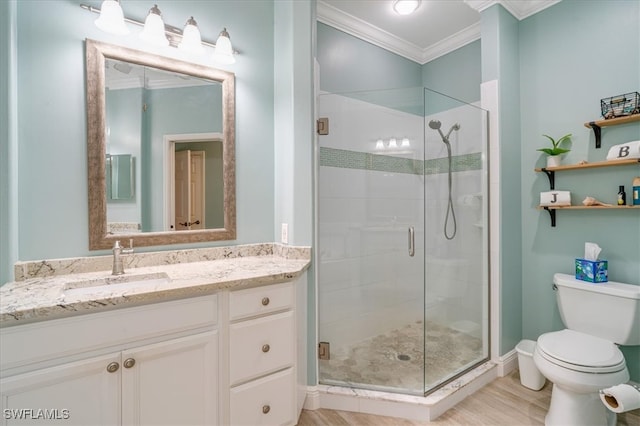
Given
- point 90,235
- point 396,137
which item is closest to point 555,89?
point 396,137

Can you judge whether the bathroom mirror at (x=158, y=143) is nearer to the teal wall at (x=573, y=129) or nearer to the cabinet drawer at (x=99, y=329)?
the cabinet drawer at (x=99, y=329)

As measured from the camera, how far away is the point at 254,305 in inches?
56.4

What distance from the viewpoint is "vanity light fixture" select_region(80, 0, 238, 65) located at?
4.63 feet

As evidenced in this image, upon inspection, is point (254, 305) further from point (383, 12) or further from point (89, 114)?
point (383, 12)

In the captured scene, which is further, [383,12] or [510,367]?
[383,12]

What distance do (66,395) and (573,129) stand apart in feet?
10.4

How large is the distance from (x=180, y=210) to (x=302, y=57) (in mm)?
1197

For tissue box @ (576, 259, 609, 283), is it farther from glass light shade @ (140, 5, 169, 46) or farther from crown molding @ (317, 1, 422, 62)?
glass light shade @ (140, 5, 169, 46)

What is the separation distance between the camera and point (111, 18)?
1409 mm

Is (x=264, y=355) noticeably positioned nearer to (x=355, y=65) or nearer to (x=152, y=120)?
(x=152, y=120)

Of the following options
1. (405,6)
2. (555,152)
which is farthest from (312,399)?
(405,6)

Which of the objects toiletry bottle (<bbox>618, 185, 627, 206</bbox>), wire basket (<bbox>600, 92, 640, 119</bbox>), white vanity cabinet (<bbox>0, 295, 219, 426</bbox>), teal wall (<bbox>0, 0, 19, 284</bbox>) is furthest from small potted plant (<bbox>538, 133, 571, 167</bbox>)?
teal wall (<bbox>0, 0, 19, 284</bbox>)

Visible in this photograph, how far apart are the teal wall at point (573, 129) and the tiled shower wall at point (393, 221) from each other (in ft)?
1.42

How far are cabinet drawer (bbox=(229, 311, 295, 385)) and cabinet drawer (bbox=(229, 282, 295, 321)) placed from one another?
4 centimetres
